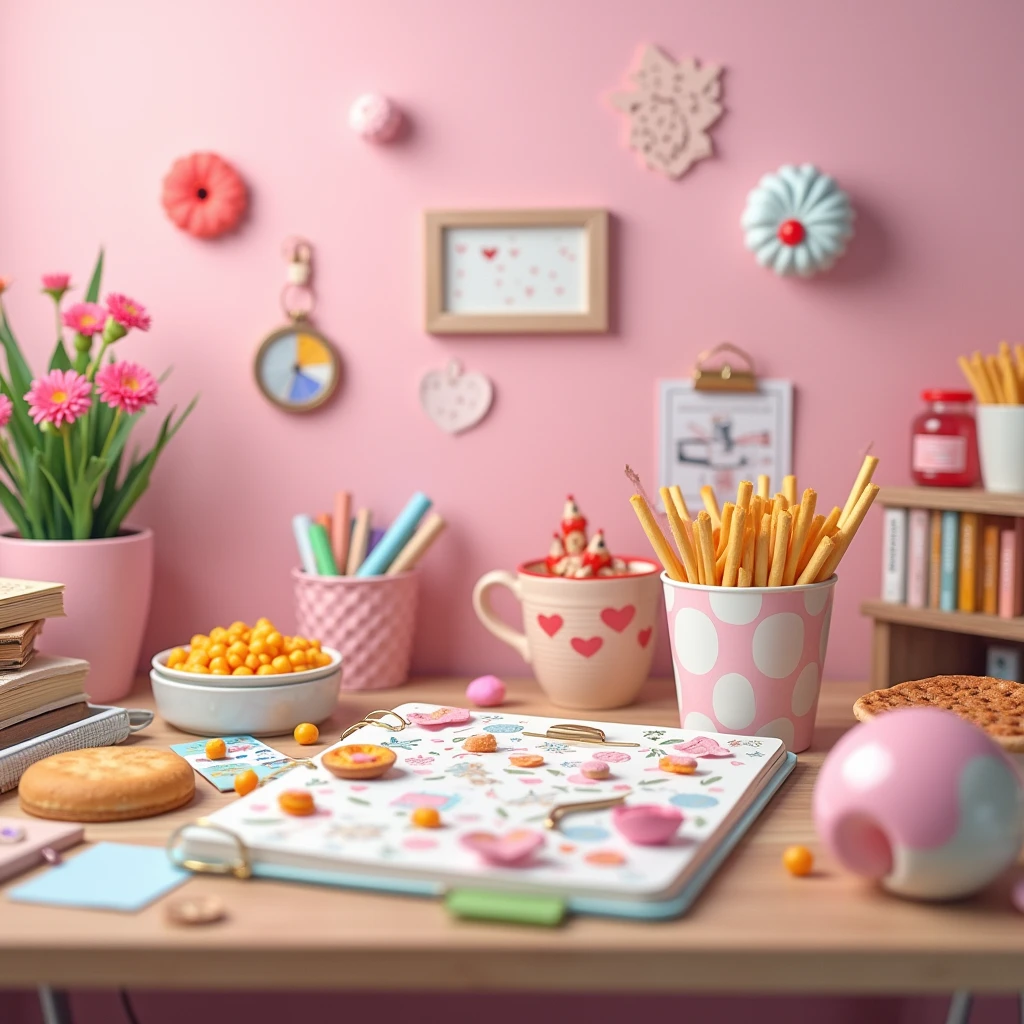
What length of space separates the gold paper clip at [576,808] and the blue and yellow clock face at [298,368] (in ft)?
2.12

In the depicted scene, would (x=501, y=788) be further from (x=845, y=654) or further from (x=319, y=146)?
(x=319, y=146)

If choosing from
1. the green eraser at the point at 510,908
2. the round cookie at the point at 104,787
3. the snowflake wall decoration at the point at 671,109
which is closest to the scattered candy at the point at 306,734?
the round cookie at the point at 104,787

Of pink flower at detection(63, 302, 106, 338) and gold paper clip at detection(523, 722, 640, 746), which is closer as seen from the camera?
gold paper clip at detection(523, 722, 640, 746)

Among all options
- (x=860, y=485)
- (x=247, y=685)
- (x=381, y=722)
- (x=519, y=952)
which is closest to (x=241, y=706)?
(x=247, y=685)

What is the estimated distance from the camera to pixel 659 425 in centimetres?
126

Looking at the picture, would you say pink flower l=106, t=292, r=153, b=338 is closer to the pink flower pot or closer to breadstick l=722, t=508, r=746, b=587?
the pink flower pot

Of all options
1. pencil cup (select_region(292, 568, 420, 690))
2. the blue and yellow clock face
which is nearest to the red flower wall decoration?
the blue and yellow clock face

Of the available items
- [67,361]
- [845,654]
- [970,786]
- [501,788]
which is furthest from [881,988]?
[67,361]

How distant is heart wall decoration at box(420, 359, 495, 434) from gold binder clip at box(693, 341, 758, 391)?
8.8 inches

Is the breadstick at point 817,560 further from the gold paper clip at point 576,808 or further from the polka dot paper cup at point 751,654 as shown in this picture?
the gold paper clip at point 576,808

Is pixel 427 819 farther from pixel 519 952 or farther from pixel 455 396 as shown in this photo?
pixel 455 396

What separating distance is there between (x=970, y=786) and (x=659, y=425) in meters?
0.66

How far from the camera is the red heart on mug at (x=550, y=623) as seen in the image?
1112 mm

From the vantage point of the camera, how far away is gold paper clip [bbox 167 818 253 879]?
27.9 inches
